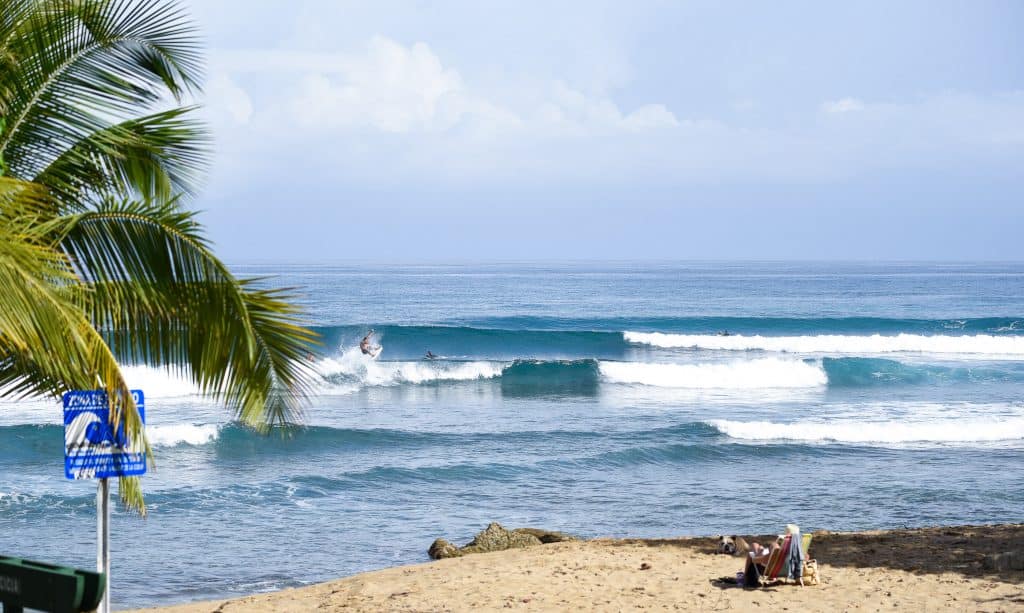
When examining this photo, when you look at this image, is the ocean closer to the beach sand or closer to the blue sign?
the beach sand

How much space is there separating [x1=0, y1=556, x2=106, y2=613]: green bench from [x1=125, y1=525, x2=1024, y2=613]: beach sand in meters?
4.31

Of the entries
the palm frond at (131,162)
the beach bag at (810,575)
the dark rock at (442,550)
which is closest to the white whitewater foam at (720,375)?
the dark rock at (442,550)

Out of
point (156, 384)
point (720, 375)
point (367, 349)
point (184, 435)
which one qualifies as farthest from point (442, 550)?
point (720, 375)

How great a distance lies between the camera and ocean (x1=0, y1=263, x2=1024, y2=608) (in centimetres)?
1209

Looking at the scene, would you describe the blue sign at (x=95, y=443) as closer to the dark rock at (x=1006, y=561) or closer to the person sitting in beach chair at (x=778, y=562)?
the person sitting in beach chair at (x=778, y=562)

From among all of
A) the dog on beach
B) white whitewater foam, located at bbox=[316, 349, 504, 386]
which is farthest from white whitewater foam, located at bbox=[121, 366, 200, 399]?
the dog on beach

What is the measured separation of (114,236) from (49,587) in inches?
72.5

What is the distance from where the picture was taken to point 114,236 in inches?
212

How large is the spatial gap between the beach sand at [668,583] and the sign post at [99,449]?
395 centimetres

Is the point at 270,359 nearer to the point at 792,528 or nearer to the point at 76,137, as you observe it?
the point at 76,137

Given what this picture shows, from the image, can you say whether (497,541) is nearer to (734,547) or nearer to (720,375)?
(734,547)

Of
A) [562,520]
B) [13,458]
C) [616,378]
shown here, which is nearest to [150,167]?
[562,520]

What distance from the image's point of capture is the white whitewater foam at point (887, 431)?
19.2 meters

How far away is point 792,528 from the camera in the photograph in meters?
8.75
